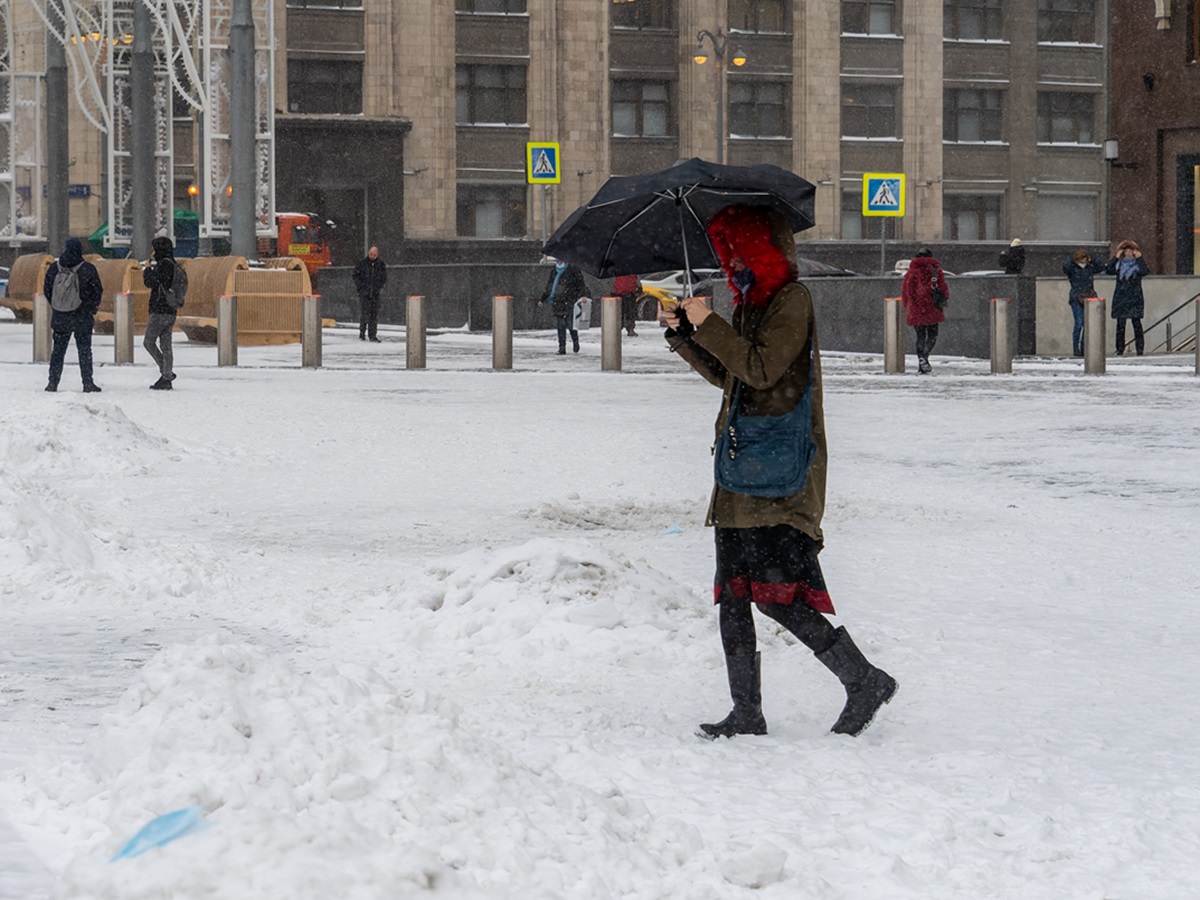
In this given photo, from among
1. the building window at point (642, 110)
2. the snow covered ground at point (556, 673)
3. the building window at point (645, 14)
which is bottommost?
the snow covered ground at point (556, 673)

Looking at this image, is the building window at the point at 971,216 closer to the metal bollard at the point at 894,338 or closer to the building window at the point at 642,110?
the building window at the point at 642,110

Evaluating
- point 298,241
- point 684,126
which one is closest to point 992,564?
point 298,241

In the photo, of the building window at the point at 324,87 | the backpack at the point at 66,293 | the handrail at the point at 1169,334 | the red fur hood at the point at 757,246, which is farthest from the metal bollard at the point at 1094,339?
the building window at the point at 324,87

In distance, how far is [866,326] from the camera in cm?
2792

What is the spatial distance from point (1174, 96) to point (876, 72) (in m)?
25.3

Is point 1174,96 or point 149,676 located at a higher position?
point 1174,96

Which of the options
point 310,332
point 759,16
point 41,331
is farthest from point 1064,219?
point 41,331

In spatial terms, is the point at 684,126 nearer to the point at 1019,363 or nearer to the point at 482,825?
the point at 1019,363

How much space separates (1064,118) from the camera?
60.5m

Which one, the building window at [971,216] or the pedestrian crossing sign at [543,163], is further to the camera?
the building window at [971,216]

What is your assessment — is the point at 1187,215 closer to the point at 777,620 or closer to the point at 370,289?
the point at 370,289

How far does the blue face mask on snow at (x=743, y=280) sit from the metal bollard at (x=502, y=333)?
60.6ft

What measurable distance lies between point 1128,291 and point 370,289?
12709mm

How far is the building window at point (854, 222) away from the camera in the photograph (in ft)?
192
